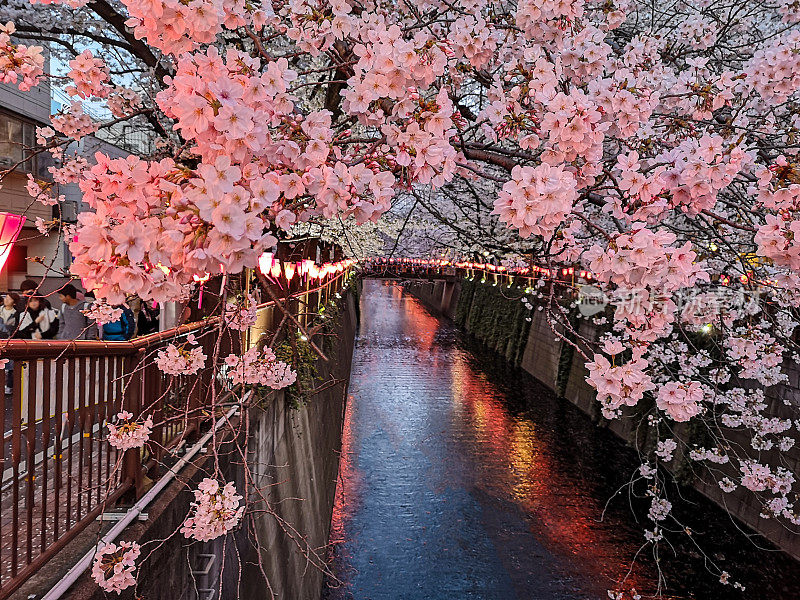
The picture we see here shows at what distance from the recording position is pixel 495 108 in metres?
3.14

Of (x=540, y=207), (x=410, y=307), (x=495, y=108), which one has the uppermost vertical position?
(x=495, y=108)

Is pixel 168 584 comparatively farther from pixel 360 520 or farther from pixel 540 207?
pixel 360 520

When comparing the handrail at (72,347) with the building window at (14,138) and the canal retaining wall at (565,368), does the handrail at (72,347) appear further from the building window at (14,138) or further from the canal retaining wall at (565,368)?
the building window at (14,138)

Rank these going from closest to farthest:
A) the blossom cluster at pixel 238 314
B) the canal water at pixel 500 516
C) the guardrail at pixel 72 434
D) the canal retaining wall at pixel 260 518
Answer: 1. the blossom cluster at pixel 238 314
2. the guardrail at pixel 72 434
3. the canal retaining wall at pixel 260 518
4. the canal water at pixel 500 516

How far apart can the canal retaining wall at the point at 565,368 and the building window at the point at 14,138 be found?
48.3 ft

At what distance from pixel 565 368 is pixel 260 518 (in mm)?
16831

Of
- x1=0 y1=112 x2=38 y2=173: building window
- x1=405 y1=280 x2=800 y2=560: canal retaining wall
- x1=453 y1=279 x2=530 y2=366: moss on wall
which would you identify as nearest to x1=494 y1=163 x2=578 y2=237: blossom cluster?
x1=405 y1=280 x2=800 y2=560: canal retaining wall

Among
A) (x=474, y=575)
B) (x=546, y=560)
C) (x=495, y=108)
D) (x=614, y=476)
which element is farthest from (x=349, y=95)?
(x=614, y=476)

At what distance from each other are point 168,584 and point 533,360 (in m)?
22.7

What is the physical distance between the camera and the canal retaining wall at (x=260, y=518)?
3.05 metres

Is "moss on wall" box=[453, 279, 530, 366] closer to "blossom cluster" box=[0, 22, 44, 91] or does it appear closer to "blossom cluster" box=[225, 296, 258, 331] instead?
"blossom cluster" box=[225, 296, 258, 331]

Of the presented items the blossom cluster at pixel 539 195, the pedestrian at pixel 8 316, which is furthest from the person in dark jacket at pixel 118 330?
the blossom cluster at pixel 539 195

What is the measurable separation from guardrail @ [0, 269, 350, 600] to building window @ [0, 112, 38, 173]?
1483 centimetres

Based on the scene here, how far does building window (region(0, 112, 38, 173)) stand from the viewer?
15.6 meters
